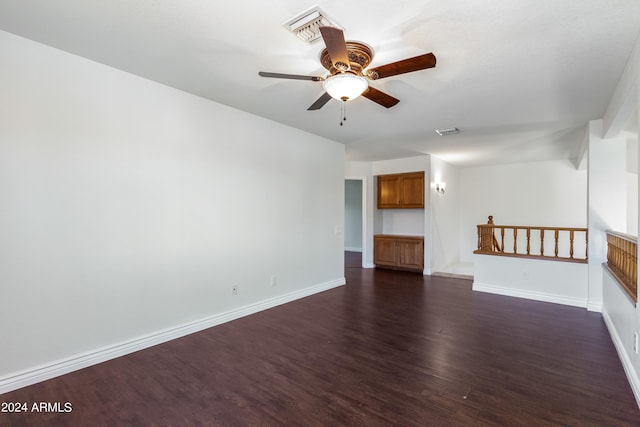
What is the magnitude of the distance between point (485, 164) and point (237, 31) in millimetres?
6702

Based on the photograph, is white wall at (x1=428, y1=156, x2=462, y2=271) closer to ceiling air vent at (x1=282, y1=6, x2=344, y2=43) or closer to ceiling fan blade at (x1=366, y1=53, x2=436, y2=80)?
ceiling fan blade at (x1=366, y1=53, x2=436, y2=80)

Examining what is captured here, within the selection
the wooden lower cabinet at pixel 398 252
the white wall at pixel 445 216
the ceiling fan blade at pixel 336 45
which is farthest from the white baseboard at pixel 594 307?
the ceiling fan blade at pixel 336 45

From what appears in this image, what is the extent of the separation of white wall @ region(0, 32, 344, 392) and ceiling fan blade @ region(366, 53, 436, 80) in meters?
2.04

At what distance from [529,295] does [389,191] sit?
3233 millimetres

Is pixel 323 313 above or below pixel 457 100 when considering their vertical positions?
below

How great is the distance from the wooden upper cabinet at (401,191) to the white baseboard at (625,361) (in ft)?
11.7

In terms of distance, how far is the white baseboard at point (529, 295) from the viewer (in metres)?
4.20

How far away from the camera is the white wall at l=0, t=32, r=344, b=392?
2246mm

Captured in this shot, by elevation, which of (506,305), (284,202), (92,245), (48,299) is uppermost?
(284,202)

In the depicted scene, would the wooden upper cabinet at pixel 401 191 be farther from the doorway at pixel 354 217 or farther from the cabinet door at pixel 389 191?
the doorway at pixel 354 217

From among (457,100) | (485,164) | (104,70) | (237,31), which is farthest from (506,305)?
(104,70)

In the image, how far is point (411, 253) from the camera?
6398mm

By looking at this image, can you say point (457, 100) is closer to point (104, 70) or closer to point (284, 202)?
point (284, 202)

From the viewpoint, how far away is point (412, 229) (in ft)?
22.7
